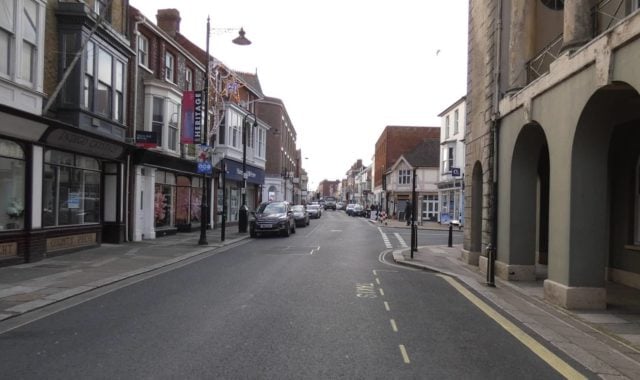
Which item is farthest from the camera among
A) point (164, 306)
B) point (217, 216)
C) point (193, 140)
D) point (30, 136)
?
point (217, 216)

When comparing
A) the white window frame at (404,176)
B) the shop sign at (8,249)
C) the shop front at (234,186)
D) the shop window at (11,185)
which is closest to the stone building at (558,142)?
the shop sign at (8,249)

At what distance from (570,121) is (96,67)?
1426cm

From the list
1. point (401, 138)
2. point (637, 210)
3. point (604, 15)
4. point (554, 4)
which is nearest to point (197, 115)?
point (554, 4)

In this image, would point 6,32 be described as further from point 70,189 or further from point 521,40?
point 521,40

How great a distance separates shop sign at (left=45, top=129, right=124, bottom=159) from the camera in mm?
14992

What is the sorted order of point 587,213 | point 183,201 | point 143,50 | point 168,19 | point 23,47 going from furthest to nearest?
A: point 168,19 → point 183,201 → point 143,50 → point 23,47 → point 587,213

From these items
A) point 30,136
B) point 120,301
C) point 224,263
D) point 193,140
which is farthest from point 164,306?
point 193,140

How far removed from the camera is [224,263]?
1529cm

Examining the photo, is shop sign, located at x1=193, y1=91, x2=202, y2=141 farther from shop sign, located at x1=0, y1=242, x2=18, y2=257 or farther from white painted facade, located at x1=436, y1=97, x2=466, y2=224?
white painted facade, located at x1=436, y1=97, x2=466, y2=224

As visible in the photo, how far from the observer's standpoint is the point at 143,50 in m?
22.5

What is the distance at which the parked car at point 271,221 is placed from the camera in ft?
84.8

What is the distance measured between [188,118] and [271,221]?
6317mm

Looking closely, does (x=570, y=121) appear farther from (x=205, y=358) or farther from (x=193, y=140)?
(x=193, y=140)

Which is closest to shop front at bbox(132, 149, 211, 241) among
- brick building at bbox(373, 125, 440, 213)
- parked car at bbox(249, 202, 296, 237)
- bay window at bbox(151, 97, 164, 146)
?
bay window at bbox(151, 97, 164, 146)
